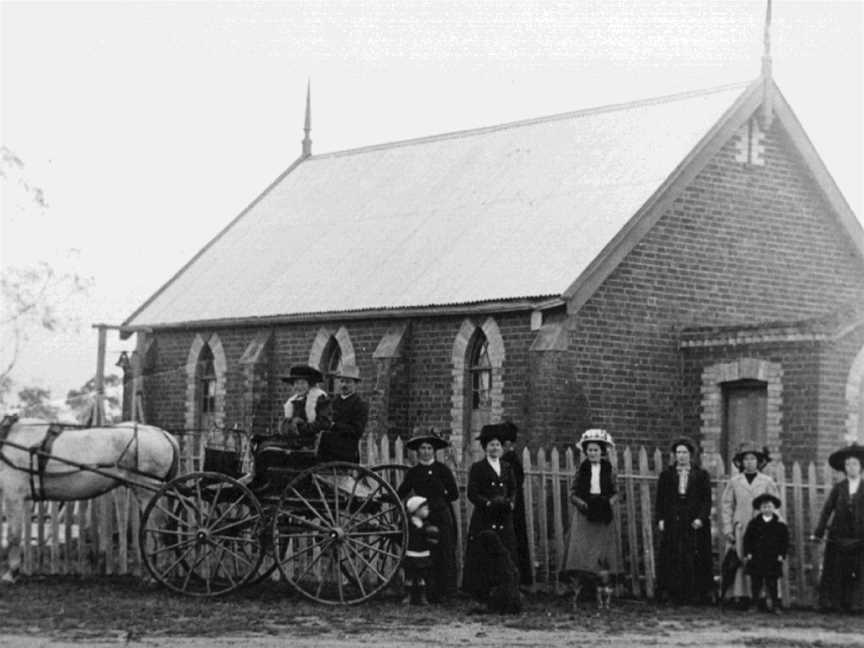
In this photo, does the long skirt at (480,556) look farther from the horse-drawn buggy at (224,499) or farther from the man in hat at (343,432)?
the man in hat at (343,432)

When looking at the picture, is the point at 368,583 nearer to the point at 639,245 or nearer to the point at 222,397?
the point at 639,245

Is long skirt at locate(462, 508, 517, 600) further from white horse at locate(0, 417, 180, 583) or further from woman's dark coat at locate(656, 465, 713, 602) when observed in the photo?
white horse at locate(0, 417, 180, 583)

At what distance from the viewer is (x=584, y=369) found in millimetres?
22875

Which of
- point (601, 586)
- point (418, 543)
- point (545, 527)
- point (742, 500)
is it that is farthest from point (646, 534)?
point (418, 543)

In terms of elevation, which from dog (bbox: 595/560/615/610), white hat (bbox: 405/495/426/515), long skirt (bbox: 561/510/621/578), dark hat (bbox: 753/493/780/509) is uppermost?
dark hat (bbox: 753/493/780/509)

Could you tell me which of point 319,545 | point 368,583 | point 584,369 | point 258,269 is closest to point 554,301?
point 584,369

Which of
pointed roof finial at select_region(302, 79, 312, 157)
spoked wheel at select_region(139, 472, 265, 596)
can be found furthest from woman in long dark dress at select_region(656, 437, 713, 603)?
pointed roof finial at select_region(302, 79, 312, 157)

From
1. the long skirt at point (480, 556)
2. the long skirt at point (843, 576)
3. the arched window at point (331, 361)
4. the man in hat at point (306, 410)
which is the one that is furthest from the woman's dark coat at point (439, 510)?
the arched window at point (331, 361)

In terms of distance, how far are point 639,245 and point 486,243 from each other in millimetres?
2736

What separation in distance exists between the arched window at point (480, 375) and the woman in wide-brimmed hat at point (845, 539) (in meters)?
8.26

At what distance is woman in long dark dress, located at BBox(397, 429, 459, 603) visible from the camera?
16.7 m

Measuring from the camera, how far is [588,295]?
893 inches

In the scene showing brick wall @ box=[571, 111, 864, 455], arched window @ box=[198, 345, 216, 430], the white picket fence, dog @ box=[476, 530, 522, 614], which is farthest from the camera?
arched window @ box=[198, 345, 216, 430]

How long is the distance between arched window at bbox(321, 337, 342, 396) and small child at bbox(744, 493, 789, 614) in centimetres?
1143
